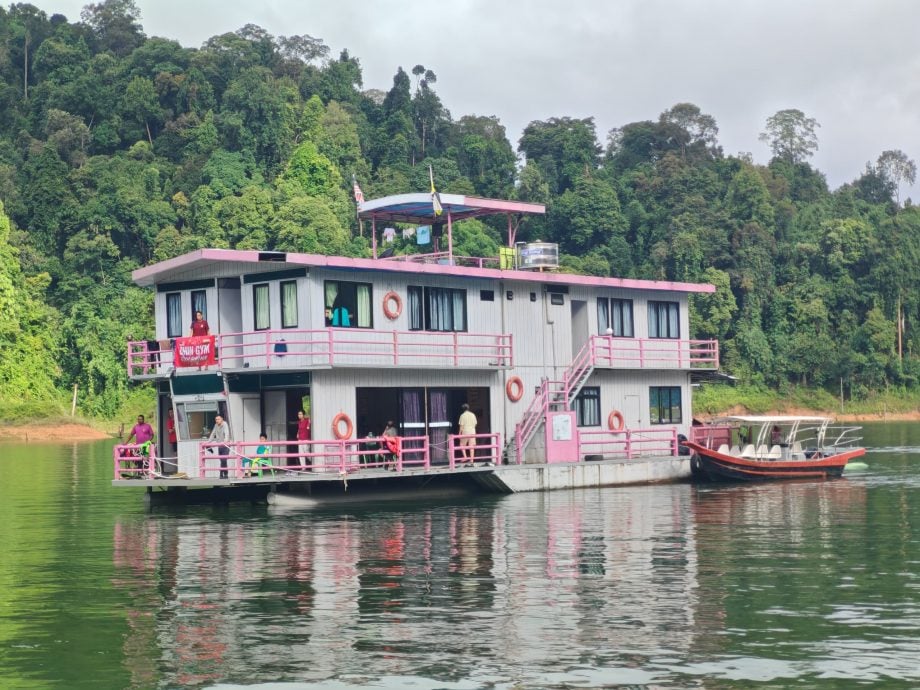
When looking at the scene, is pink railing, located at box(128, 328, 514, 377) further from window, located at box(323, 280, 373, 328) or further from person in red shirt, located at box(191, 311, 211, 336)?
person in red shirt, located at box(191, 311, 211, 336)

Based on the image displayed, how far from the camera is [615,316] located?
4575cm

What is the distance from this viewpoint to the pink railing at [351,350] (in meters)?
36.7

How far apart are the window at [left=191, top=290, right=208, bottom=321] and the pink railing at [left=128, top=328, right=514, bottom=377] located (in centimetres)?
127

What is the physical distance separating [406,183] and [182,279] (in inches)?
3823

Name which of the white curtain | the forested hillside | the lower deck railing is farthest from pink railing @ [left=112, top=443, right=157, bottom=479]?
the forested hillside

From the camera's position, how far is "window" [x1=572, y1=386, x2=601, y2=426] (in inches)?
1743

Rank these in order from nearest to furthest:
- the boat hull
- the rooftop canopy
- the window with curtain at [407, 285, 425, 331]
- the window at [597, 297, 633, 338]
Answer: the window with curtain at [407, 285, 425, 331]
the rooftop canopy
the boat hull
the window at [597, 297, 633, 338]

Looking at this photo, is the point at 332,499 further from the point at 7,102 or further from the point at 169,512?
the point at 7,102

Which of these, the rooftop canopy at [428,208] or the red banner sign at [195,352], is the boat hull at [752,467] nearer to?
the rooftop canopy at [428,208]

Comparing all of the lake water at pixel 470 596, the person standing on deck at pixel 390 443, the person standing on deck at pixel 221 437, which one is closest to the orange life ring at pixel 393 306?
the person standing on deck at pixel 390 443

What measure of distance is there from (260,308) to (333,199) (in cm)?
8230

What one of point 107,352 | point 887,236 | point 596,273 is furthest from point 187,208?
point 887,236

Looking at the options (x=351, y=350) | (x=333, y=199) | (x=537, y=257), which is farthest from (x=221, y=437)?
(x=333, y=199)

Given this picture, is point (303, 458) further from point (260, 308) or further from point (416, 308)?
point (416, 308)
